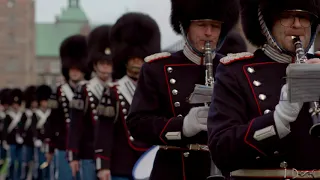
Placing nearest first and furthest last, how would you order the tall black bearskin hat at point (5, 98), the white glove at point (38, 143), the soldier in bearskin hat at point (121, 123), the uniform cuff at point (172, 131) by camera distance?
1. the uniform cuff at point (172, 131)
2. the soldier in bearskin hat at point (121, 123)
3. the white glove at point (38, 143)
4. the tall black bearskin hat at point (5, 98)

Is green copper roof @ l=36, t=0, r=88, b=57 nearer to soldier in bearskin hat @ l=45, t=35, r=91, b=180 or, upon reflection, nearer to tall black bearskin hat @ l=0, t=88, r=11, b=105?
tall black bearskin hat @ l=0, t=88, r=11, b=105

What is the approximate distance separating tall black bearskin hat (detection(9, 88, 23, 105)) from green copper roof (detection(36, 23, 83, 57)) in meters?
88.0

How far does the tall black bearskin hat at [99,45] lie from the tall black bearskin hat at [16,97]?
12.4 meters

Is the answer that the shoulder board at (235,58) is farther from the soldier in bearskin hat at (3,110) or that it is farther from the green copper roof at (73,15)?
the green copper roof at (73,15)

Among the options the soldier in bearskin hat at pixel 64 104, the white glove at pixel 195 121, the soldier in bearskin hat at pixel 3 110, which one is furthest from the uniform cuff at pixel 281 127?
the soldier in bearskin hat at pixel 3 110

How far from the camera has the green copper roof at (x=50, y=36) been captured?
11288 centimetres

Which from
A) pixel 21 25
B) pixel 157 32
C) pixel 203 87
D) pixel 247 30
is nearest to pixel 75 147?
A: pixel 157 32

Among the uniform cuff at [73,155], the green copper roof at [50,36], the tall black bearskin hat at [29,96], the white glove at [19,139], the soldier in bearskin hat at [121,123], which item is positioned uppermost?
the soldier in bearskin hat at [121,123]

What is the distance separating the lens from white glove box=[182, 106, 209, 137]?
16.6 feet

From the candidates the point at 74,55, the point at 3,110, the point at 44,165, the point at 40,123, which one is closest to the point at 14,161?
the point at 40,123

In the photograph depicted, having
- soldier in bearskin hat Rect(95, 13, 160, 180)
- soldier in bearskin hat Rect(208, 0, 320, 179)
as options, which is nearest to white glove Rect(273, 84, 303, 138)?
soldier in bearskin hat Rect(208, 0, 320, 179)

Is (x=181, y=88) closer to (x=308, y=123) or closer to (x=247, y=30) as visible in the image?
(x=247, y=30)

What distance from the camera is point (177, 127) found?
5.46m

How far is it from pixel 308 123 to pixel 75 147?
21.1 ft
